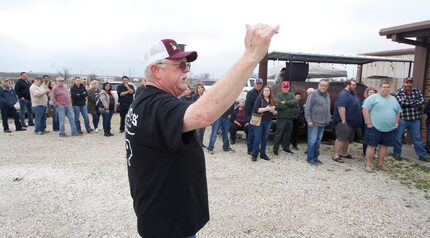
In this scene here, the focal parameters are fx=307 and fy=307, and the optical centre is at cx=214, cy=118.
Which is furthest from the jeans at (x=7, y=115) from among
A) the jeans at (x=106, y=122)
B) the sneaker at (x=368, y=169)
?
the sneaker at (x=368, y=169)

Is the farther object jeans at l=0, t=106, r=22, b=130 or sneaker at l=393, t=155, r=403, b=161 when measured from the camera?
jeans at l=0, t=106, r=22, b=130

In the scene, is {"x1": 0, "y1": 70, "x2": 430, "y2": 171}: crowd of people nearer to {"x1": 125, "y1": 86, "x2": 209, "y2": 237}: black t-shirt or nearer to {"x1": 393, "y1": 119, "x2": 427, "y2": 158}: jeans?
{"x1": 393, "y1": 119, "x2": 427, "y2": 158}: jeans

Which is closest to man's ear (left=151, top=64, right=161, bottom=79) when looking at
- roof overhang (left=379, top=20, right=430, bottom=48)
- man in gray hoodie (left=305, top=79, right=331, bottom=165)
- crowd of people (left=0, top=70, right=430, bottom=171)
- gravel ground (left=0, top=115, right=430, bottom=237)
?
gravel ground (left=0, top=115, right=430, bottom=237)

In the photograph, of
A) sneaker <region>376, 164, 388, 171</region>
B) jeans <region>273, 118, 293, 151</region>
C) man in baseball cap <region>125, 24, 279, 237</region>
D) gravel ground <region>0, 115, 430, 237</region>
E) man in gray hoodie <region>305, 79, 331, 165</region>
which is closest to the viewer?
man in baseball cap <region>125, 24, 279, 237</region>

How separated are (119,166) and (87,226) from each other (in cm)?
238

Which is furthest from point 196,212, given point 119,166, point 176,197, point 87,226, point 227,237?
point 119,166

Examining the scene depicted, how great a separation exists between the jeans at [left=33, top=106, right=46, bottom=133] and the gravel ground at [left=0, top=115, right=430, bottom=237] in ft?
8.03

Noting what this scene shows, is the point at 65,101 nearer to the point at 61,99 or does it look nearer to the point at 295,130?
the point at 61,99

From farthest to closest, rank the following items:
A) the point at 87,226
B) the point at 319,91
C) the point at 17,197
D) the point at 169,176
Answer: the point at 319,91 → the point at 17,197 → the point at 87,226 → the point at 169,176

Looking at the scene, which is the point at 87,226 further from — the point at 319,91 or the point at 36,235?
the point at 319,91

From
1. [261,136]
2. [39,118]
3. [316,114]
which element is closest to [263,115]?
[261,136]

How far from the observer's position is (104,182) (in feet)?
16.3

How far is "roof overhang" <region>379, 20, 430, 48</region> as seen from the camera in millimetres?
7218

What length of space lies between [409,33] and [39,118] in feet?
34.0
